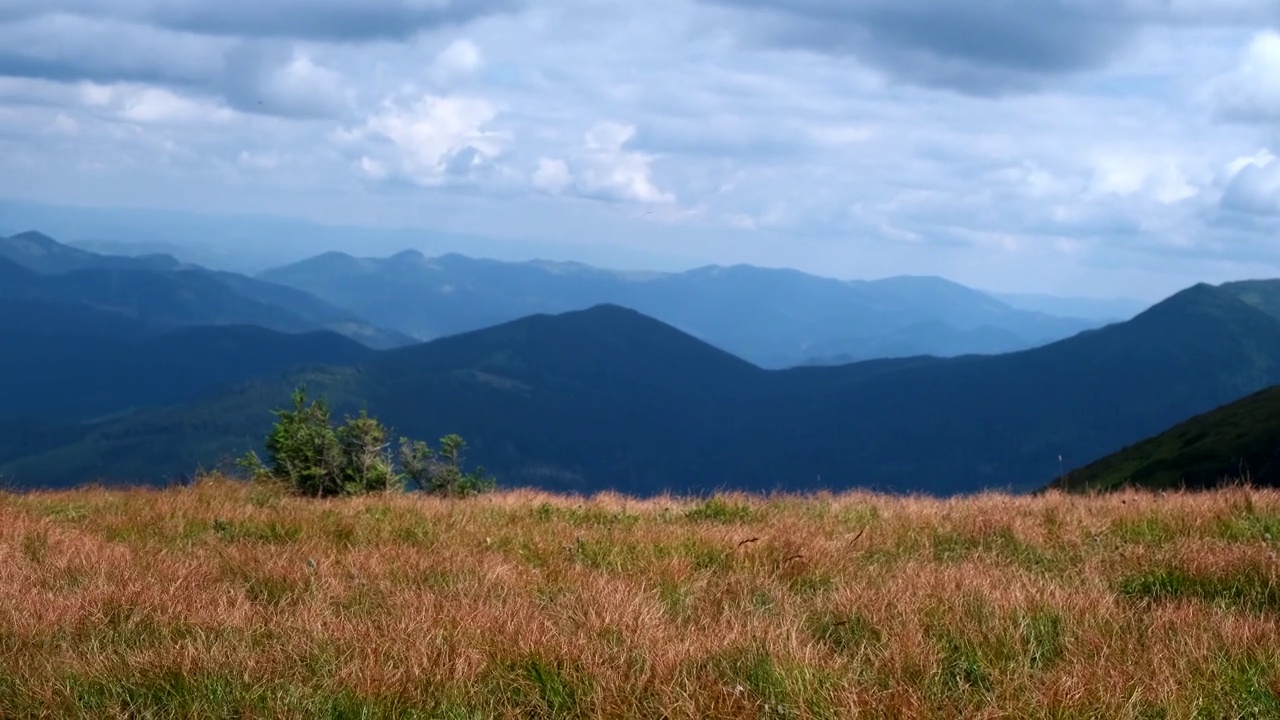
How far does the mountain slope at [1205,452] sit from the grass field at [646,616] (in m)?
79.4

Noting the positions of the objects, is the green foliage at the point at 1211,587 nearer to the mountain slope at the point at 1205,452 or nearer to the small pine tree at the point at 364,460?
the small pine tree at the point at 364,460

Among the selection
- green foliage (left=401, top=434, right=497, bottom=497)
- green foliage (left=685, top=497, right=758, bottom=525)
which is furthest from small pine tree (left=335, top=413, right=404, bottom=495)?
green foliage (left=685, top=497, right=758, bottom=525)

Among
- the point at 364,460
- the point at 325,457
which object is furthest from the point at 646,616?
the point at 325,457

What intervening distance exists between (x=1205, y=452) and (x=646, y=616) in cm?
9983

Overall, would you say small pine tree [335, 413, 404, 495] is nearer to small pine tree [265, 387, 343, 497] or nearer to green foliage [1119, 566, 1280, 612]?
small pine tree [265, 387, 343, 497]

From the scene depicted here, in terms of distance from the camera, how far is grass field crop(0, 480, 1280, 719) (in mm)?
4676

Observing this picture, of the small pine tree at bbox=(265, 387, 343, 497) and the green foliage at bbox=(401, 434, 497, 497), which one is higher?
the small pine tree at bbox=(265, 387, 343, 497)

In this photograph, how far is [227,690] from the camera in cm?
478

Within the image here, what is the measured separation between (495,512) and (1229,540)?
258 inches

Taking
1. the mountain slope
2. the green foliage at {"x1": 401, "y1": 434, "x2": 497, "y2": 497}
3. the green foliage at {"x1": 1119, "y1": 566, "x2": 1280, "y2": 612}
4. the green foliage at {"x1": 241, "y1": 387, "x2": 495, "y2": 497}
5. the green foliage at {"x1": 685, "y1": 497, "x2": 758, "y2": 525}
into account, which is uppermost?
the green foliage at {"x1": 1119, "y1": 566, "x2": 1280, "y2": 612}

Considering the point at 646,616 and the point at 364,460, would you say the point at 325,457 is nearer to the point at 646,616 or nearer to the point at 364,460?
the point at 364,460

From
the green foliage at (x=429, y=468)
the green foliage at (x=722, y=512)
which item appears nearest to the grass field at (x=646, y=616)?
the green foliage at (x=722, y=512)

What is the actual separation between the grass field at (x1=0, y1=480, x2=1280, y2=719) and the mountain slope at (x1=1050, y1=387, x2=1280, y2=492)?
79.4 m

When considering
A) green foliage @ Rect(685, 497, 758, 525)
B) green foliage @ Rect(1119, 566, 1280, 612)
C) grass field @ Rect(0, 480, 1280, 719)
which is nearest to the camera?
grass field @ Rect(0, 480, 1280, 719)
